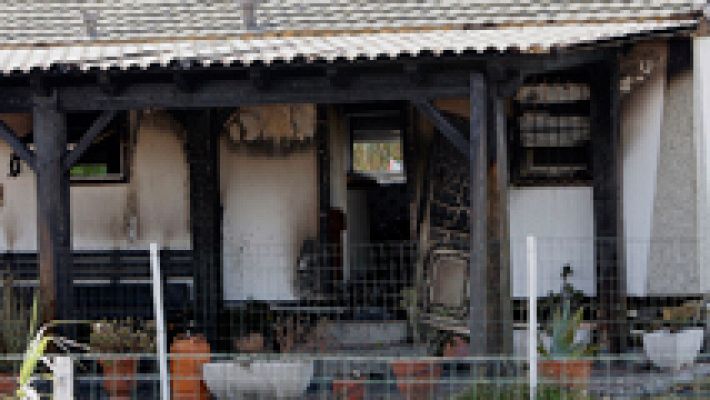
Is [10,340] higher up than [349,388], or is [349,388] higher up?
[10,340]

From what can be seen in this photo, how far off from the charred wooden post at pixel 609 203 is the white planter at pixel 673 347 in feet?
2.28

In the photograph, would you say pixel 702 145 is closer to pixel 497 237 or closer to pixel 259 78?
pixel 497 237

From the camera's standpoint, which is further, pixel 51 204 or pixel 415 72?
pixel 51 204

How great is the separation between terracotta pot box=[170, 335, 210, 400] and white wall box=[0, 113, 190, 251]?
9.04 ft

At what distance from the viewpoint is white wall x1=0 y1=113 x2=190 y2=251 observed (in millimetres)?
12664

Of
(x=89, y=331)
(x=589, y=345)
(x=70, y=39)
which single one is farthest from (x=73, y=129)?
(x=589, y=345)

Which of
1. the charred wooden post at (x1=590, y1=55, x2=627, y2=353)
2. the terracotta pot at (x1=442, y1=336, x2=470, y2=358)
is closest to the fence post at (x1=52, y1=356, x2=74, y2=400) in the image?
the terracotta pot at (x1=442, y1=336, x2=470, y2=358)

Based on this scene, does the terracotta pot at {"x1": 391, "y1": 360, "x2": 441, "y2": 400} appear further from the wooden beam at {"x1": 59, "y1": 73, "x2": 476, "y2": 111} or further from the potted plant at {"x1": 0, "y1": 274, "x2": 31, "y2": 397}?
the potted plant at {"x1": 0, "y1": 274, "x2": 31, "y2": 397}

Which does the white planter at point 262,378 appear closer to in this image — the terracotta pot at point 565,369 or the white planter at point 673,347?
the terracotta pot at point 565,369

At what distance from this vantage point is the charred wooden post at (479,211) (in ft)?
31.1

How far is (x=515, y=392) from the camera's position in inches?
332

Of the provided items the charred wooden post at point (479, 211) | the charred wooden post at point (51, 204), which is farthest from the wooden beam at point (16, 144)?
the charred wooden post at point (479, 211)

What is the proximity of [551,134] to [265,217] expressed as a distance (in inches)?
139

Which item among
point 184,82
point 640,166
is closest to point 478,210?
point 640,166
